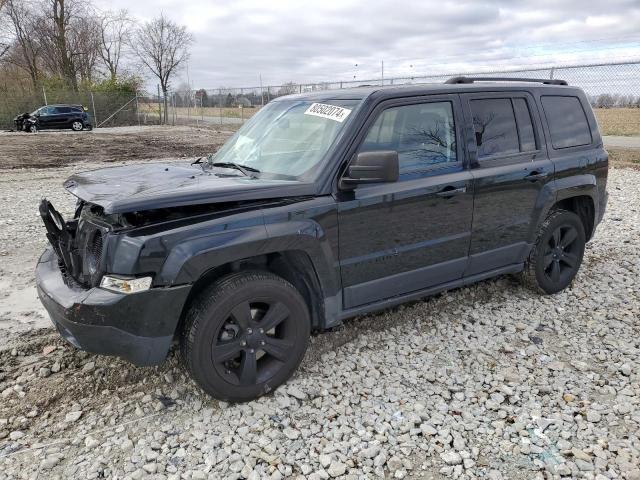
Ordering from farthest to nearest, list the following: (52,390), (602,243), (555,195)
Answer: (602,243), (555,195), (52,390)

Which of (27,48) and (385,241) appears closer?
(385,241)

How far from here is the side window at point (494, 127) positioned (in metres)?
3.83

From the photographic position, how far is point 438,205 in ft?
11.8

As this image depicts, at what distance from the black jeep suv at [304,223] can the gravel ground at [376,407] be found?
36cm

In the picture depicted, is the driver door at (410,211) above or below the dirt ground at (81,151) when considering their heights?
above

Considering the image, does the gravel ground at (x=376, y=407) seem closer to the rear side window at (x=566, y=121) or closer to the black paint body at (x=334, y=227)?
the black paint body at (x=334, y=227)

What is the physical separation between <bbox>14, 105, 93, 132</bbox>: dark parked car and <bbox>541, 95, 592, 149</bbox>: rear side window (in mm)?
28024

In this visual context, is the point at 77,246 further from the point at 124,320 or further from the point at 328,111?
the point at 328,111

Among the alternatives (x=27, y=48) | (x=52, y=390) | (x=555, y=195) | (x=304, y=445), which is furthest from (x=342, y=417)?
(x=27, y=48)

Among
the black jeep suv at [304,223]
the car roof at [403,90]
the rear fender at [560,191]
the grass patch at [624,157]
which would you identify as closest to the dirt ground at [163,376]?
the black jeep suv at [304,223]

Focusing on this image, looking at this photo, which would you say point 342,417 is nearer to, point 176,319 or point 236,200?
point 176,319

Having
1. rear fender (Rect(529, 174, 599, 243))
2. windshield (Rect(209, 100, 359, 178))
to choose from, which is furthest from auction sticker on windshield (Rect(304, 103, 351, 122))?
rear fender (Rect(529, 174, 599, 243))

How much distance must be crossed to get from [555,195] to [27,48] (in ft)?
143

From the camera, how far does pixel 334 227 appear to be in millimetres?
3135
